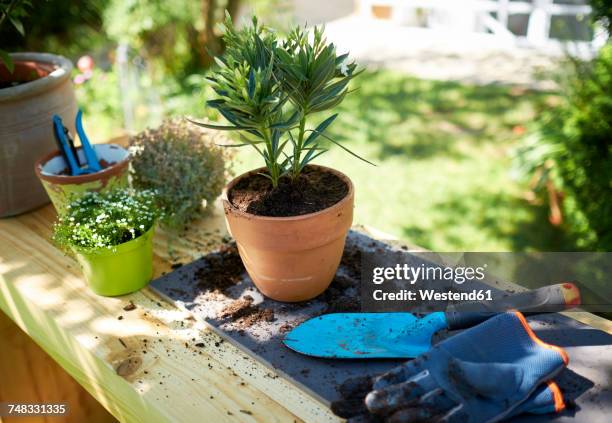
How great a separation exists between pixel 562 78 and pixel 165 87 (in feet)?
10.0

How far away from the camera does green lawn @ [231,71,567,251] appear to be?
3160 mm

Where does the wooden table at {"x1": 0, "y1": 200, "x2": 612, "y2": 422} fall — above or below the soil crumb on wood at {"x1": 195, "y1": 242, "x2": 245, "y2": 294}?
below

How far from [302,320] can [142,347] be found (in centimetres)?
34

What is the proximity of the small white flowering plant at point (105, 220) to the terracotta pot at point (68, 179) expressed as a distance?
0.07 m

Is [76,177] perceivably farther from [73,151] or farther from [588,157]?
[588,157]

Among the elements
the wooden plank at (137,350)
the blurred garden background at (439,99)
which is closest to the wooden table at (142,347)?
the wooden plank at (137,350)

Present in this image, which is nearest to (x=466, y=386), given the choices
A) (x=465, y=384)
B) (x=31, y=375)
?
(x=465, y=384)

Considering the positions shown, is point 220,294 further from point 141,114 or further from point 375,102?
point 375,102

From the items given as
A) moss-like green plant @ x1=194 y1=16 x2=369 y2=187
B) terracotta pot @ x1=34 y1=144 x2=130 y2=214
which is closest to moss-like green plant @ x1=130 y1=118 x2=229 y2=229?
terracotta pot @ x1=34 y1=144 x2=130 y2=214

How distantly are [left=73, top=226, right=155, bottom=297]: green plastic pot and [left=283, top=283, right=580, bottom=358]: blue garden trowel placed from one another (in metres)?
0.43

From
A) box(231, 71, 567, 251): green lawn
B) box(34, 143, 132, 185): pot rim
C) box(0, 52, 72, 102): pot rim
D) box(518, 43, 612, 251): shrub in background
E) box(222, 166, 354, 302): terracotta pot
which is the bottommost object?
box(231, 71, 567, 251): green lawn

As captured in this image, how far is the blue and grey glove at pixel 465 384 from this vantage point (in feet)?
3.03

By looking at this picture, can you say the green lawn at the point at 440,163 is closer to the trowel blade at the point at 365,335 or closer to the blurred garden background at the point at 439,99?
the blurred garden background at the point at 439,99

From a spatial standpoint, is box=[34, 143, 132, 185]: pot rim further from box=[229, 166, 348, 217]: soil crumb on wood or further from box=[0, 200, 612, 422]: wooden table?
box=[229, 166, 348, 217]: soil crumb on wood
